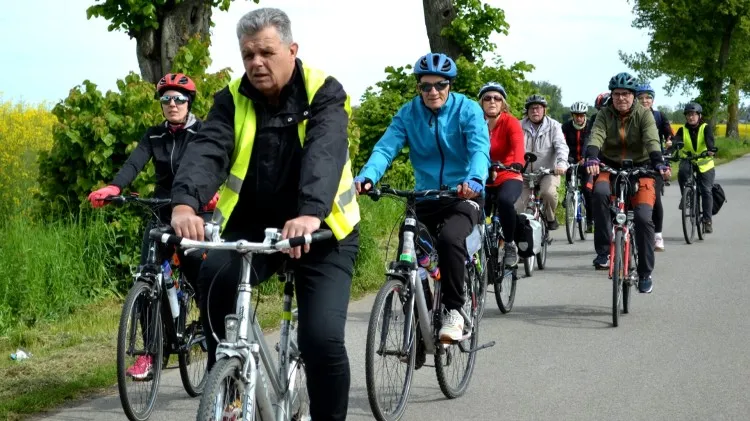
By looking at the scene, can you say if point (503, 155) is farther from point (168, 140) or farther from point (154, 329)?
point (154, 329)

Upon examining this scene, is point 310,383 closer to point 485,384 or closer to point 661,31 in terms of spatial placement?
point 485,384

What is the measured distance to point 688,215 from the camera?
1628 cm

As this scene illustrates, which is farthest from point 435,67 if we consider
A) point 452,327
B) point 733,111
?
point 733,111

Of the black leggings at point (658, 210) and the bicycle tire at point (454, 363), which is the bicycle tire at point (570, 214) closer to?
the black leggings at point (658, 210)

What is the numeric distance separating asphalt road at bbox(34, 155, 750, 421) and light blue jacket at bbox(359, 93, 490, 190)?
4.24ft

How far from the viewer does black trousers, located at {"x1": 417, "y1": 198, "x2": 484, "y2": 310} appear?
6.85 meters

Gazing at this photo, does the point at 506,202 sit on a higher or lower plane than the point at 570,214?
higher

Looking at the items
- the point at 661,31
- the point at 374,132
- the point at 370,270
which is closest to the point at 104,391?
the point at 370,270

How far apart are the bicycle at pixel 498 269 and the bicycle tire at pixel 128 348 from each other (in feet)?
11.7

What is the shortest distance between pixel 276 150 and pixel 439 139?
2.83 m

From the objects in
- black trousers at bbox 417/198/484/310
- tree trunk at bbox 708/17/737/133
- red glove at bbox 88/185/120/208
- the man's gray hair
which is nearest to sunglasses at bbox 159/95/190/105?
red glove at bbox 88/185/120/208

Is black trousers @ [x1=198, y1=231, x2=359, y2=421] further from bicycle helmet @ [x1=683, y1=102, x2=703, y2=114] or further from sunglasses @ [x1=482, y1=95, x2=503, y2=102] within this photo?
bicycle helmet @ [x1=683, y1=102, x2=703, y2=114]

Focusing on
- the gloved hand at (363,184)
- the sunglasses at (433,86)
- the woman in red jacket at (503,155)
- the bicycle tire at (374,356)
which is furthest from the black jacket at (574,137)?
the bicycle tire at (374,356)

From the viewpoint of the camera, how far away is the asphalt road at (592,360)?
679 centimetres
